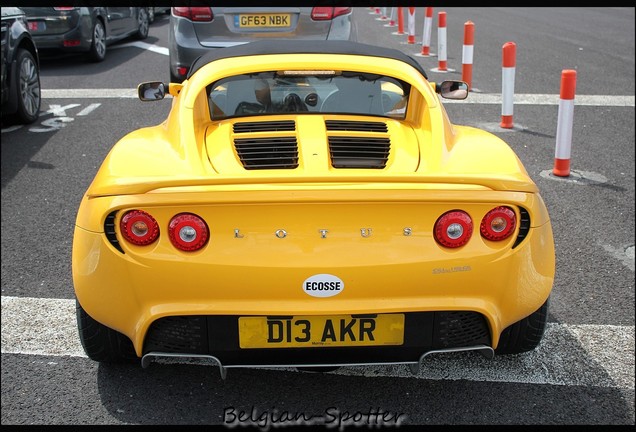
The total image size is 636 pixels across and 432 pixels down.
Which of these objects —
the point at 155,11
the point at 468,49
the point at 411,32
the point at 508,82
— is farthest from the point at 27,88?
the point at 155,11

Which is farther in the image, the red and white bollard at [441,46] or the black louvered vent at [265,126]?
the red and white bollard at [441,46]

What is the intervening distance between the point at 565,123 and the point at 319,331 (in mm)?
4402

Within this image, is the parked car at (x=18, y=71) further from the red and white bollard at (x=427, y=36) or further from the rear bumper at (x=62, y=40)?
the red and white bollard at (x=427, y=36)

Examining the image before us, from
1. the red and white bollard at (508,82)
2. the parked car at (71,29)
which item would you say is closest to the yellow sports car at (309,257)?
the red and white bollard at (508,82)

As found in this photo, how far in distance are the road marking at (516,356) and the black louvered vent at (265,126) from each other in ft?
3.69

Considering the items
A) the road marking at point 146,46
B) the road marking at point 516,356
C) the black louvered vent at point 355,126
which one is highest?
the black louvered vent at point 355,126

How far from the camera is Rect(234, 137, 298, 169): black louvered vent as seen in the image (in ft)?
10.9

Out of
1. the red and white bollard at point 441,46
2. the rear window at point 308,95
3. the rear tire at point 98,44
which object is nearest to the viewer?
the rear window at point 308,95

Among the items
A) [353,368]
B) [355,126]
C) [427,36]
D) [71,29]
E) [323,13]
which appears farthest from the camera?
[427,36]

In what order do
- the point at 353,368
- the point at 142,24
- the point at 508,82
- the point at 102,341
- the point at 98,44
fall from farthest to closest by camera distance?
1. the point at 142,24
2. the point at 98,44
3. the point at 508,82
4. the point at 353,368
5. the point at 102,341

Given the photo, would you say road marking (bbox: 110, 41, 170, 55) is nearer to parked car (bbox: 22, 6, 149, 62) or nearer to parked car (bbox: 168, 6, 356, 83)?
parked car (bbox: 22, 6, 149, 62)

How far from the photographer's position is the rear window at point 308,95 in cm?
409

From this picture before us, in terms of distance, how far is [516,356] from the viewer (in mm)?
3715

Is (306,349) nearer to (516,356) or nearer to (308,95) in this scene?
(516,356)
